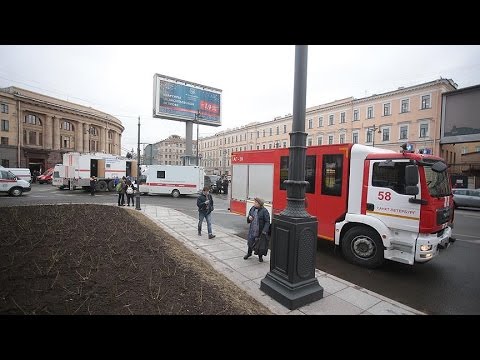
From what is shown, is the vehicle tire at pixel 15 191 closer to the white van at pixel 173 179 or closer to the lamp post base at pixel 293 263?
the white van at pixel 173 179

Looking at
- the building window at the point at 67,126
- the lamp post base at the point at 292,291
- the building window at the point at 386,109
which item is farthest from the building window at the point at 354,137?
the building window at the point at 67,126

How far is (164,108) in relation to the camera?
24.1 m

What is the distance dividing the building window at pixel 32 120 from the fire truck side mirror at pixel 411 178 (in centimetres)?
5989

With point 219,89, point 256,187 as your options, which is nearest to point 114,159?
point 219,89

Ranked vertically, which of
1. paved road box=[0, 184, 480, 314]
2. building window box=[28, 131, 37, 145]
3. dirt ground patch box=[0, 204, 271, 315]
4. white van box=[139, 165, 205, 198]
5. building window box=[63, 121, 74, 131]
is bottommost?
paved road box=[0, 184, 480, 314]

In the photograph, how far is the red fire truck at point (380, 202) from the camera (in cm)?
500

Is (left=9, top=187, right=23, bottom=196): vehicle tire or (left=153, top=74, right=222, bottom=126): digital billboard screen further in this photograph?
(left=153, top=74, right=222, bottom=126): digital billboard screen

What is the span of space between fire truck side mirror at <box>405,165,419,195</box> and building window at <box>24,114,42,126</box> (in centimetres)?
5989

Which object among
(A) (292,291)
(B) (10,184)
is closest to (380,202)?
(A) (292,291)

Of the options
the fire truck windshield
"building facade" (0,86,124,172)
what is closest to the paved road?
the fire truck windshield

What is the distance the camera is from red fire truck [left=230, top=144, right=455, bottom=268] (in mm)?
5004

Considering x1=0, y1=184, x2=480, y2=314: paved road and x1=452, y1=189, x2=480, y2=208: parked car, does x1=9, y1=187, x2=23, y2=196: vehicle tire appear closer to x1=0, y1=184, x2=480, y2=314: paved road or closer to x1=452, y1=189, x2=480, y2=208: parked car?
x1=0, y1=184, x2=480, y2=314: paved road
